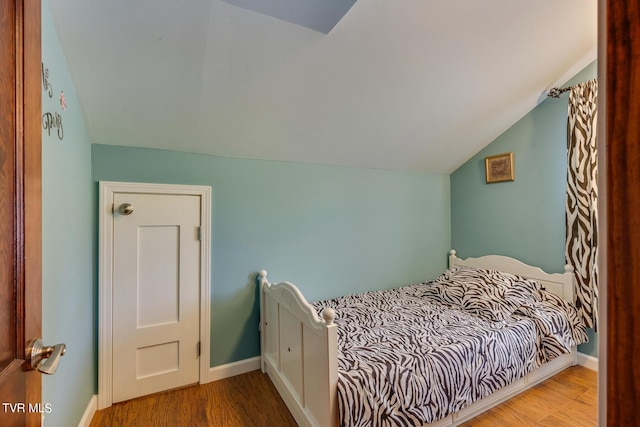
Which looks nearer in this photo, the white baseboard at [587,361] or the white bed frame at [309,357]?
the white bed frame at [309,357]

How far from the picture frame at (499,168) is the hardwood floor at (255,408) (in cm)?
184

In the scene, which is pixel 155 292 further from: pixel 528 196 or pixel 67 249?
pixel 528 196

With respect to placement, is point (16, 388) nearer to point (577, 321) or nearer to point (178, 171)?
point (178, 171)

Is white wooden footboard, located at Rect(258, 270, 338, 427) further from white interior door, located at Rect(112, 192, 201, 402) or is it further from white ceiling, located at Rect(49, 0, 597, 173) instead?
white ceiling, located at Rect(49, 0, 597, 173)

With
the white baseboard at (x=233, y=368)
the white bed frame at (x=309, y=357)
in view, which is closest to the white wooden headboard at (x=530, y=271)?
the white bed frame at (x=309, y=357)

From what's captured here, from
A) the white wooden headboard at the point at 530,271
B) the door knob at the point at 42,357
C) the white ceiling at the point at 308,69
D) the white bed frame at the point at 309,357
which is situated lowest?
the white bed frame at the point at 309,357

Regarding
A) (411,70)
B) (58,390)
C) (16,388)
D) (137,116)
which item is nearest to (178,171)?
(137,116)

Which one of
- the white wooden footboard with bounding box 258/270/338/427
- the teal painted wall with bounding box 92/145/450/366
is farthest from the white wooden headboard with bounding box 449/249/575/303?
the white wooden footboard with bounding box 258/270/338/427

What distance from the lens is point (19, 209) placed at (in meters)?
0.67

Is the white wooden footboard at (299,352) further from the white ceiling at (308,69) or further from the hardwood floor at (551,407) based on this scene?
the white ceiling at (308,69)

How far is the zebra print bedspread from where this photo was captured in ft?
4.83

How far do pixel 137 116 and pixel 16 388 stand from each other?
1664 mm

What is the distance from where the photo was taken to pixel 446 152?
3.03 meters

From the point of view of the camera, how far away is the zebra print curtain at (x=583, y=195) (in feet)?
7.36
